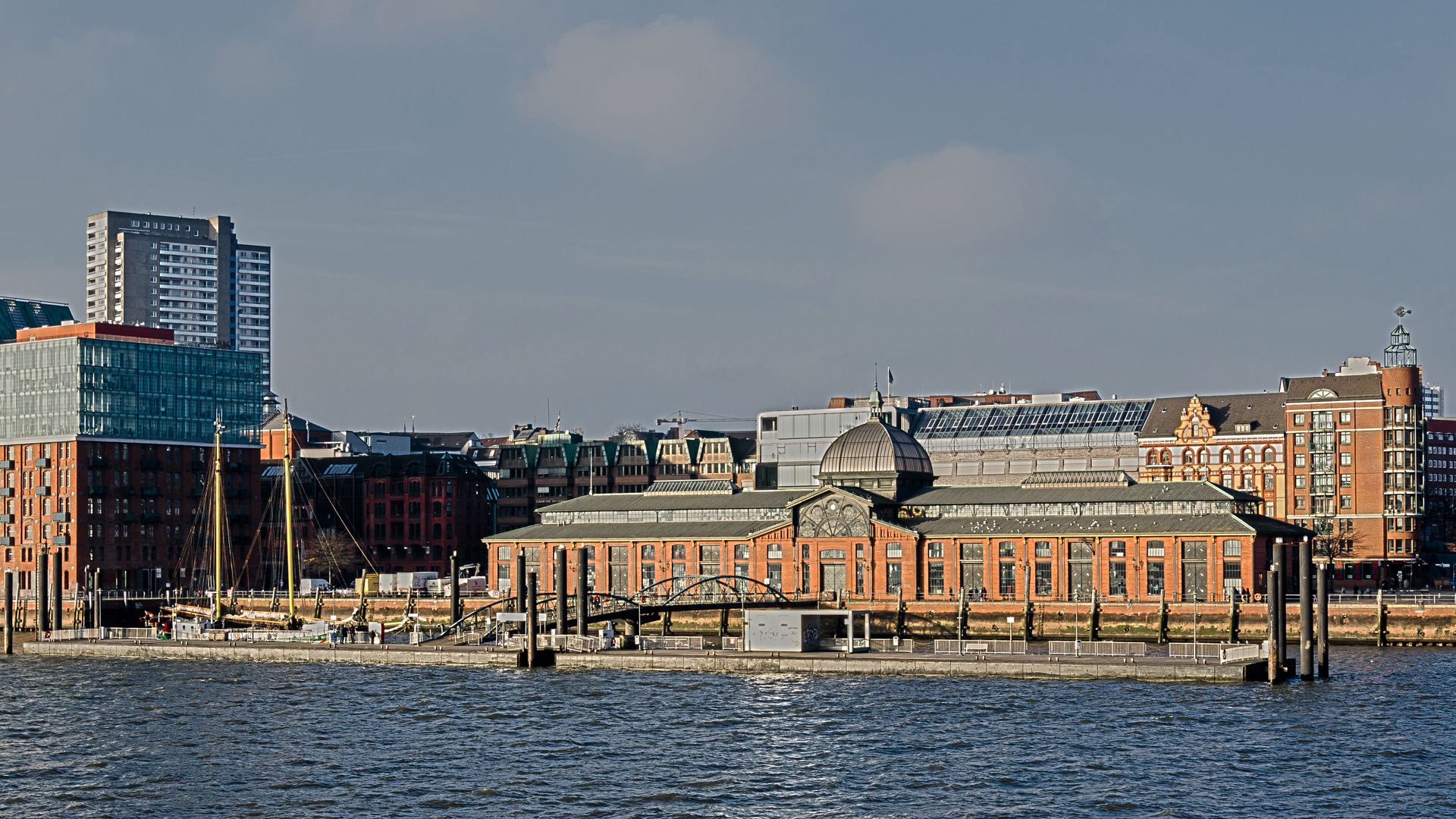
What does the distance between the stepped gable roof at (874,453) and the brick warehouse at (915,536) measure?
15cm

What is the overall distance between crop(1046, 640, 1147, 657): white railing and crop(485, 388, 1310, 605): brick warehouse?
67.9ft

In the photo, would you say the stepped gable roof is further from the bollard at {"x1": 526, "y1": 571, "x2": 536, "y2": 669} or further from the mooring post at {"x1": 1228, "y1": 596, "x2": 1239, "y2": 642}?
the bollard at {"x1": 526, "y1": 571, "x2": 536, "y2": 669}

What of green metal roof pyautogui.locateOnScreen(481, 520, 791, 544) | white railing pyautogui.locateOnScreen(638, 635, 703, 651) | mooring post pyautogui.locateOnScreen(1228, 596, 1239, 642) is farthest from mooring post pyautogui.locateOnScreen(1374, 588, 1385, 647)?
green metal roof pyautogui.locateOnScreen(481, 520, 791, 544)

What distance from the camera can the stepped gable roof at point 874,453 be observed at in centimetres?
16288

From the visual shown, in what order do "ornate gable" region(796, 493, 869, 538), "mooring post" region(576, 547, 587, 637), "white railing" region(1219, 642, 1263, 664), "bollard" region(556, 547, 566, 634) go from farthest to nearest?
"ornate gable" region(796, 493, 869, 538), "mooring post" region(576, 547, 587, 637), "bollard" region(556, 547, 566, 634), "white railing" region(1219, 642, 1263, 664)

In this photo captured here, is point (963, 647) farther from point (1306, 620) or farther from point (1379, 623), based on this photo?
point (1379, 623)

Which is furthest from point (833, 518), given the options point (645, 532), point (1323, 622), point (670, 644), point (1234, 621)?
point (1323, 622)

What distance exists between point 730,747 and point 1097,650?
39.0m

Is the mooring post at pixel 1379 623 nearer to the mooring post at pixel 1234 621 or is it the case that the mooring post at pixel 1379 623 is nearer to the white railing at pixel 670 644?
the mooring post at pixel 1234 621

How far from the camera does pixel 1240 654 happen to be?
105875 millimetres

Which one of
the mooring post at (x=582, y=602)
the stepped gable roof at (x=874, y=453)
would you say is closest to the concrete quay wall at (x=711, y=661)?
the mooring post at (x=582, y=602)

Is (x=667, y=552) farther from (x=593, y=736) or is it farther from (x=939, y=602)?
(x=593, y=736)

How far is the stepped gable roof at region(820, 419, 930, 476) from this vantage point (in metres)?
163

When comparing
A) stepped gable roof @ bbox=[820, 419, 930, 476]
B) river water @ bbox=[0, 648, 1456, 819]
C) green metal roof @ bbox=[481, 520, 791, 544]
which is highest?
stepped gable roof @ bbox=[820, 419, 930, 476]
